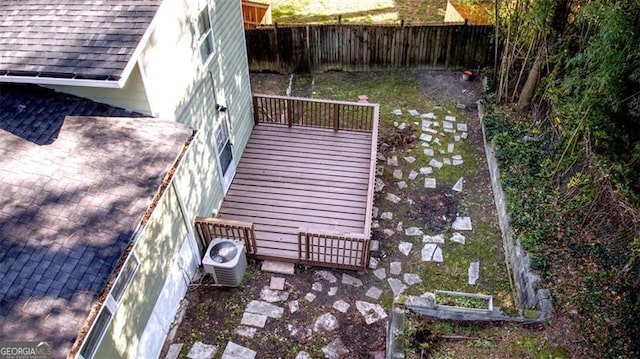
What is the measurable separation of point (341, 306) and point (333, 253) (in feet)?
3.62

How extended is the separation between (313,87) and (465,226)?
22.0 ft

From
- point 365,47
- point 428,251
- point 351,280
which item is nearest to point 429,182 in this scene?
point 428,251

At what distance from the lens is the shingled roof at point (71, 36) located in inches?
243

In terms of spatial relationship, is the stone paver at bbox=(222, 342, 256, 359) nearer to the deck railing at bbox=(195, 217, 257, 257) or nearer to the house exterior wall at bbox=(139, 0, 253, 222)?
the deck railing at bbox=(195, 217, 257, 257)

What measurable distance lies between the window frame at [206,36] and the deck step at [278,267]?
4093 mm

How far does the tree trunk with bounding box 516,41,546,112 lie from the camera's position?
11.2m

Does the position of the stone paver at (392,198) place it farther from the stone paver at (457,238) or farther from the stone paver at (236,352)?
the stone paver at (236,352)

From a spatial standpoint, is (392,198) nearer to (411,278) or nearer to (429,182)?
(429,182)

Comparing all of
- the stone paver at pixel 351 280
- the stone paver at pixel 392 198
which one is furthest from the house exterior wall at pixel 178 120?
the stone paver at pixel 392 198

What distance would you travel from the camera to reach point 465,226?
10.2 metres

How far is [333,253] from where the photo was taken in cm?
925

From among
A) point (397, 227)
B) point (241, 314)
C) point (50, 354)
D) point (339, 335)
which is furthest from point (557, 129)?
point (50, 354)

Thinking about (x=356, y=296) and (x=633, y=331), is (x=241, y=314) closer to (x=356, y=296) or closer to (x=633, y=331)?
(x=356, y=296)

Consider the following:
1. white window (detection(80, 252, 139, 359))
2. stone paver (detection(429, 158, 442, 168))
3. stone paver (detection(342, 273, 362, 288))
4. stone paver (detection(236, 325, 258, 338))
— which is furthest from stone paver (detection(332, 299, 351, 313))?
stone paver (detection(429, 158, 442, 168))
